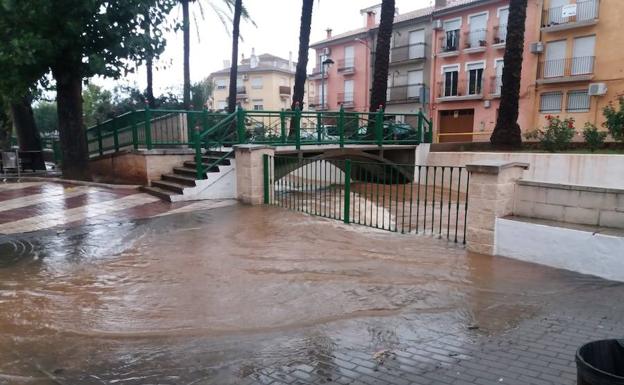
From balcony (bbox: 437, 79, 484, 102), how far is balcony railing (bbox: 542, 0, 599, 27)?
5373 mm

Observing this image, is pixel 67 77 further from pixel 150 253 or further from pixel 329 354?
pixel 329 354

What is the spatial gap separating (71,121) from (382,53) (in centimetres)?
1155

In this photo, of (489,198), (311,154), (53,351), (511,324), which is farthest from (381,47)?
(53,351)

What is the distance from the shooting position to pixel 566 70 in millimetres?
27016

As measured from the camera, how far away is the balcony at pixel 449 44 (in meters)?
32.1

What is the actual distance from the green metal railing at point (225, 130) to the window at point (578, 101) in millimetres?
17514

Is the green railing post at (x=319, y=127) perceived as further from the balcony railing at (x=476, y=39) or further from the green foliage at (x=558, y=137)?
the balcony railing at (x=476, y=39)

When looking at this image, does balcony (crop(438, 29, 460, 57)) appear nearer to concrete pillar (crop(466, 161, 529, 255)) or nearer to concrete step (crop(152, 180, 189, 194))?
concrete step (crop(152, 180, 189, 194))

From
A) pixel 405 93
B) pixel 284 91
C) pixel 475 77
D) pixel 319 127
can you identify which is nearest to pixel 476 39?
pixel 475 77

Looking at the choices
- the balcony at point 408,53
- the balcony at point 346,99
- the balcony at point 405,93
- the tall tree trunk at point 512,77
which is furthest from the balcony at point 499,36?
the tall tree trunk at point 512,77

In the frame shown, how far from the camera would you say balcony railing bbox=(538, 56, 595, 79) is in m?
26.2

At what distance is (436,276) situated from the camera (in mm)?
5723

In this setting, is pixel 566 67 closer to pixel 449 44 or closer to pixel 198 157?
pixel 449 44

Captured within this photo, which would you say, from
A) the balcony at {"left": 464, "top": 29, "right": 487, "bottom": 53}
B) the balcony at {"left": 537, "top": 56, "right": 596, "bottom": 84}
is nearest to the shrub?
the balcony at {"left": 537, "top": 56, "right": 596, "bottom": 84}
